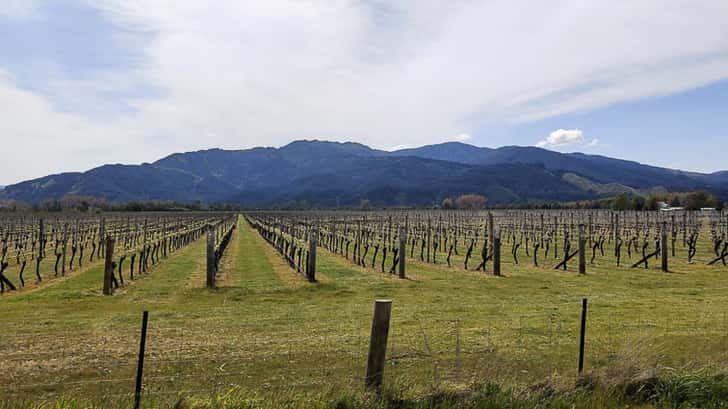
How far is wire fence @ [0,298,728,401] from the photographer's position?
6.90 metres

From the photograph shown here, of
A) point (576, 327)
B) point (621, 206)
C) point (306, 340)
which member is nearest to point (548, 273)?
point (576, 327)

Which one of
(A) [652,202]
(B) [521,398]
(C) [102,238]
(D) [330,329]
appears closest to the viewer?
(B) [521,398]

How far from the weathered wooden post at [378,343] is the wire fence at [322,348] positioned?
30 centimetres

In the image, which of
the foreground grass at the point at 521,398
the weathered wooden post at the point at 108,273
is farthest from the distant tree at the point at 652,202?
the foreground grass at the point at 521,398

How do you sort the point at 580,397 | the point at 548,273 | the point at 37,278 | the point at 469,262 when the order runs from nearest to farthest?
1. the point at 580,397
2. the point at 37,278
3. the point at 548,273
4. the point at 469,262

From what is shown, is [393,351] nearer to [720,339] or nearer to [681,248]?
[720,339]

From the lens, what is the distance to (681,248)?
3444 cm

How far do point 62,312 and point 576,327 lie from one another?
11.0 metres

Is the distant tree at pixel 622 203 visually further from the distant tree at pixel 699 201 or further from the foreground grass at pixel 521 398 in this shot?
the foreground grass at pixel 521 398

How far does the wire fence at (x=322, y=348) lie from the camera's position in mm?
6902

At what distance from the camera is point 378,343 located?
18.6 ft

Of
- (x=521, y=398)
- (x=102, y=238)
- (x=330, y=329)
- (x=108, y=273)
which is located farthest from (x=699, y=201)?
(x=521, y=398)

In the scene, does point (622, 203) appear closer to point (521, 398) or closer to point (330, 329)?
point (330, 329)

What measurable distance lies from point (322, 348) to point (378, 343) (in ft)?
11.5
